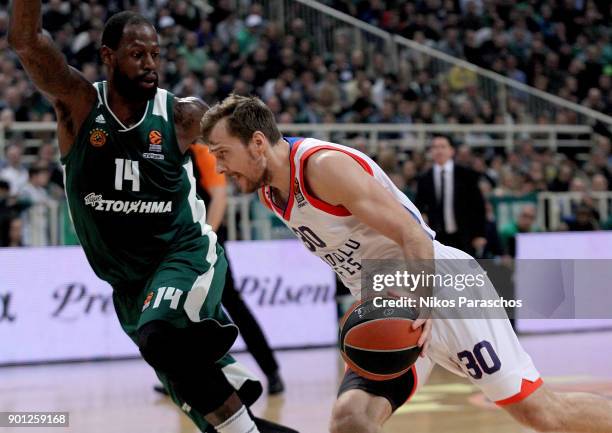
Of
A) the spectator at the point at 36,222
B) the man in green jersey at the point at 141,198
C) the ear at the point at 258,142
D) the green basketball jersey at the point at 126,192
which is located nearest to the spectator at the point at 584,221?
the spectator at the point at 36,222

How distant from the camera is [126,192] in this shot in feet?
13.5

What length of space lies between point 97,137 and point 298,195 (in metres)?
1.12

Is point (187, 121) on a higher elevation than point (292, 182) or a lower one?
higher

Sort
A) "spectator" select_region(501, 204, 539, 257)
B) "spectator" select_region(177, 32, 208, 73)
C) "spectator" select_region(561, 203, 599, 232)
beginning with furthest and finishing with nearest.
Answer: "spectator" select_region(177, 32, 208, 73)
"spectator" select_region(561, 203, 599, 232)
"spectator" select_region(501, 204, 539, 257)

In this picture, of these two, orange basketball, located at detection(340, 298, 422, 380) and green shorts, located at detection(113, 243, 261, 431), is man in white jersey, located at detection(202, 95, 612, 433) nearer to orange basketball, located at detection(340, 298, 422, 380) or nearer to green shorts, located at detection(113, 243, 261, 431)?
orange basketball, located at detection(340, 298, 422, 380)

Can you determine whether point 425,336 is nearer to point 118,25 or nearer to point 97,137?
point 97,137

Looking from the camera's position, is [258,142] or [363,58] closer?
[258,142]

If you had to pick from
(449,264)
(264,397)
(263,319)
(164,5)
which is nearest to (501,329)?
(449,264)

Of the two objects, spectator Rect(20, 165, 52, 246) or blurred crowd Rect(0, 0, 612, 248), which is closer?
spectator Rect(20, 165, 52, 246)

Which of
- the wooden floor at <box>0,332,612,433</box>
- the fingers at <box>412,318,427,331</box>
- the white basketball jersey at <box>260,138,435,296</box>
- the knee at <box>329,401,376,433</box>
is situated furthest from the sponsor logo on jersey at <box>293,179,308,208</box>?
the wooden floor at <box>0,332,612,433</box>

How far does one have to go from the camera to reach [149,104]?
425cm

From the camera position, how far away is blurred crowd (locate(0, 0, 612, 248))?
1083 cm

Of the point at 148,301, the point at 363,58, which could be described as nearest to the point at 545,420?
the point at 148,301

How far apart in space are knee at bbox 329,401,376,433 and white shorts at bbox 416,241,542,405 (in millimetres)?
368
